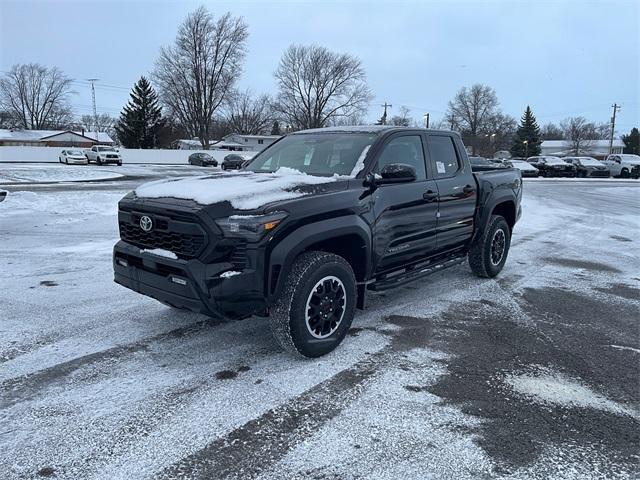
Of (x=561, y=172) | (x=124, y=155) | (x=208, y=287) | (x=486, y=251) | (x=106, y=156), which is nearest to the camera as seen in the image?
(x=208, y=287)

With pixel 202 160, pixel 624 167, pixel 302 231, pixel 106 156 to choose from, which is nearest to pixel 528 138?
pixel 624 167

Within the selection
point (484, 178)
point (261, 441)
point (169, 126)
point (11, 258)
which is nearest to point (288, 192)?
point (261, 441)

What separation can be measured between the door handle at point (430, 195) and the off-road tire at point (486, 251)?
152 centimetres

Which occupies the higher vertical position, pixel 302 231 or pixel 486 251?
pixel 302 231

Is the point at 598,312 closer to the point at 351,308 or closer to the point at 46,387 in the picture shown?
the point at 351,308

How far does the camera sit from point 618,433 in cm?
300

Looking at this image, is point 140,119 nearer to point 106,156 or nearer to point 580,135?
point 106,156

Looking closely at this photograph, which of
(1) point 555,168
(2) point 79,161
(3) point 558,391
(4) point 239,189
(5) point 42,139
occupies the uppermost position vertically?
(5) point 42,139

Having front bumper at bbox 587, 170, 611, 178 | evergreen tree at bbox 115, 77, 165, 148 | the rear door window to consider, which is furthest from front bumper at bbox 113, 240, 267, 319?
evergreen tree at bbox 115, 77, 165, 148

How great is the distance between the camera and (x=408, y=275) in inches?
191

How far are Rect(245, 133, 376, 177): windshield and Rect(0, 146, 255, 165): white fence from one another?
4285cm

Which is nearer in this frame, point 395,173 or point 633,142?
point 395,173

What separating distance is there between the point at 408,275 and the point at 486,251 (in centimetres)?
199

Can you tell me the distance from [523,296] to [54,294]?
5420 millimetres
